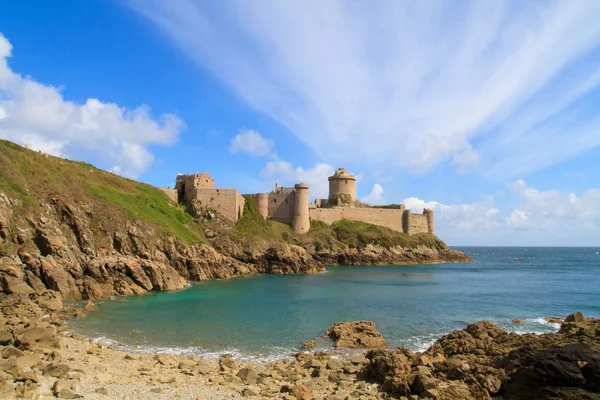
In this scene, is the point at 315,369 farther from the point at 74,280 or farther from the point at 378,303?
the point at 74,280

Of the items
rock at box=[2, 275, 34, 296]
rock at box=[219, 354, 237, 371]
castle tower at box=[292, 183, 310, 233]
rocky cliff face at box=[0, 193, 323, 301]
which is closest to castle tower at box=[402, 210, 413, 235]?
castle tower at box=[292, 183, 310, 233]

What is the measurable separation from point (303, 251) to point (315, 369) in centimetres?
3967

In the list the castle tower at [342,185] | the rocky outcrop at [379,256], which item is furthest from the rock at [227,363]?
the castle tower at [342,185]

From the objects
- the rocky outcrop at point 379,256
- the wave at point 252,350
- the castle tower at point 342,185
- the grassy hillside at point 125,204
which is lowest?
the wave at point 252,350

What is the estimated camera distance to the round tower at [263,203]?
61562mm

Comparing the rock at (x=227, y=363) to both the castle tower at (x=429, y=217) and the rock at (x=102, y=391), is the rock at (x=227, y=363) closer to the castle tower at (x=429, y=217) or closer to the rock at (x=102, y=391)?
the rock at (x=102, y=391)

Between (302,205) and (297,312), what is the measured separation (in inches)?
1494

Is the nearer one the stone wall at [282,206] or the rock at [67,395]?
the rock at [67,395]

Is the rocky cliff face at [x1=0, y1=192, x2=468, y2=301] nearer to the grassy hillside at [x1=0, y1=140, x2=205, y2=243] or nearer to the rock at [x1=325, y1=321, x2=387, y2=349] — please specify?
the grassy hillside at [x1=0, y1=140, x2=205, y2=243]

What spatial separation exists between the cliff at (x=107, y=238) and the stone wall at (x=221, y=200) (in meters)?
1.60

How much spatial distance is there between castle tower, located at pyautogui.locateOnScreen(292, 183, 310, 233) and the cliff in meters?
3.57

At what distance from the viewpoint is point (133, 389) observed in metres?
10.9

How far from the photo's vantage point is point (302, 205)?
62094mm

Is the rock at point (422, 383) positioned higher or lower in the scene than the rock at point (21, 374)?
lower
